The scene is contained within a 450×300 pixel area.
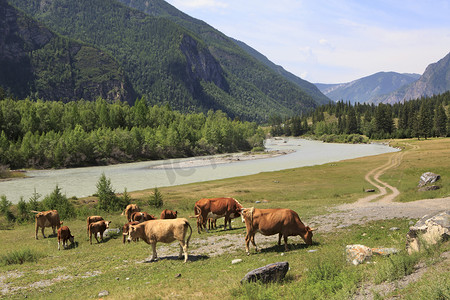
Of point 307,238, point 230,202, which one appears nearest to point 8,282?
point 230,202

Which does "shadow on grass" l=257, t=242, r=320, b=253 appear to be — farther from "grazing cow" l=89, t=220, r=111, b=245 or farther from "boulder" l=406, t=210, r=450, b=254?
"grazing cow" l=89, t=220, r=111, b=245

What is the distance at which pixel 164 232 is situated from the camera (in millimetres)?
15078

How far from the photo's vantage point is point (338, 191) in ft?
142

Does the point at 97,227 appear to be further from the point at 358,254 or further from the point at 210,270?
the point at 358,254

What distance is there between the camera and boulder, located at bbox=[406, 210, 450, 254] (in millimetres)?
10375

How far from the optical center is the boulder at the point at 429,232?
1038 cm

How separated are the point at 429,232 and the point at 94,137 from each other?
116 meters

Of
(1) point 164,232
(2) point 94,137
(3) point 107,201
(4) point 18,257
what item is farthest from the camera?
(2) point 94,137

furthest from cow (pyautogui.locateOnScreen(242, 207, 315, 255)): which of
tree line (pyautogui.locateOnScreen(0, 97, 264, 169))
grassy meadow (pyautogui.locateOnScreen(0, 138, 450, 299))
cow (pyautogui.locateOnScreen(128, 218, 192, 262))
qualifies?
tree line (pyautogui.locateOnScreen(0, 97, 264, 169))

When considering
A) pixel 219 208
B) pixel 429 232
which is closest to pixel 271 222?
pixel 429 232

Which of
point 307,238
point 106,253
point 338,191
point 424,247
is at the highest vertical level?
point 424,247

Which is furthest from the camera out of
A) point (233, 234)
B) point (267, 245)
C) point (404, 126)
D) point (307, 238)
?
point (404, 126)

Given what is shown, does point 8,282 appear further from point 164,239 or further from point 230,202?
point 230,202

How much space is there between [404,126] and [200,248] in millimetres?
213552
